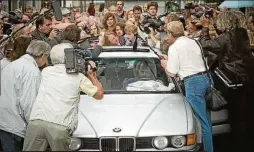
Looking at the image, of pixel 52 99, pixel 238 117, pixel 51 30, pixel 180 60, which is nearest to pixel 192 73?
pixel 180 60

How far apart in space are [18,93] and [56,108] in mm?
680

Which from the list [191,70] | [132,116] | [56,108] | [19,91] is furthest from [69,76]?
[191,70]

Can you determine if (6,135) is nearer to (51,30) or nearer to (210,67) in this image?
(210,67)

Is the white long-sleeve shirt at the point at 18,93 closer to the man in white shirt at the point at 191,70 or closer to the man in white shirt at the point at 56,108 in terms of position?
the man in white shirt at the point at 56,108

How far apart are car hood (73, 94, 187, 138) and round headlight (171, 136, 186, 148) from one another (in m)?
0.06

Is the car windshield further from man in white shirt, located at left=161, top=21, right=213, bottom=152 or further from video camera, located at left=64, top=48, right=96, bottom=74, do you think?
video camera, located at left=64, top=48, right=96, bottom=74

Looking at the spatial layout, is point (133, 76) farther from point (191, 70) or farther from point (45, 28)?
point (45, 28)

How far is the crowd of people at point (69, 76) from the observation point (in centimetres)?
581

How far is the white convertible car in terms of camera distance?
6.37 m

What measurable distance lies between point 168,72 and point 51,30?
314 centimetres

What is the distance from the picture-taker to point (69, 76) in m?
5.90

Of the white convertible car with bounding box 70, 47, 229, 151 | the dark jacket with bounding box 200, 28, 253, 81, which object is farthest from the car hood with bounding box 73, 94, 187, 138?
the dark jacket with bounding box 200, 28, 253, 81

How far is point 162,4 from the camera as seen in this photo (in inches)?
1406

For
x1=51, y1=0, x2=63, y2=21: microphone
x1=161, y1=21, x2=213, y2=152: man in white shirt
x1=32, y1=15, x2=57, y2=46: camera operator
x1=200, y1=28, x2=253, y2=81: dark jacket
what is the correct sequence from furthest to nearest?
x1=32, y1=15, x2=57, y2=46: camera operator < x1=200, y1=28, x2=253, y2=81: dark jacket < x1=161, y1=21, x2=213, y2=152: man in white shirt < x1=51, y1=0, x2=63, y2=21: microphone
